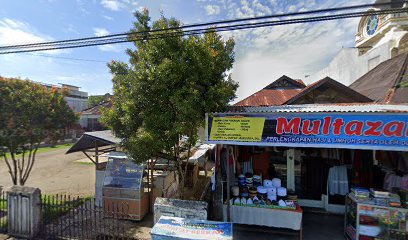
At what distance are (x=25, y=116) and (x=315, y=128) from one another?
31.3 feet

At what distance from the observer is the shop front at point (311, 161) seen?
4902 millimetres

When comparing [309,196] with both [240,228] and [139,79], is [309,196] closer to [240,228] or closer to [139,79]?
[240,228]

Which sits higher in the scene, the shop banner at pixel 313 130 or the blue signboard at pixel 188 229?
the shop banner at pixel 313 130

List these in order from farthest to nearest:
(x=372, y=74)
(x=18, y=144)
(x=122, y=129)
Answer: (x=372, y=74)
(x=18, y=144)
(x=122, y=129)

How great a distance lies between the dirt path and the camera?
424 inches

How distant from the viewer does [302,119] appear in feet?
17.1

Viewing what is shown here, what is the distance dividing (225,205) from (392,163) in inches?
205

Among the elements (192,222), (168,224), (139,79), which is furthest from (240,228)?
(139,79)

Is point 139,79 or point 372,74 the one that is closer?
point 139,79

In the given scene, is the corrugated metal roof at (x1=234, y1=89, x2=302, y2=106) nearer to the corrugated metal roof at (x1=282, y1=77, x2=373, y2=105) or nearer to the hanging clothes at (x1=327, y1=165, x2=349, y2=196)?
the corrugated metal roof at (x1=282, y1=77, x2=373, y2=105)

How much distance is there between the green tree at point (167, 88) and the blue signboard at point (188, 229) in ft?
6.04

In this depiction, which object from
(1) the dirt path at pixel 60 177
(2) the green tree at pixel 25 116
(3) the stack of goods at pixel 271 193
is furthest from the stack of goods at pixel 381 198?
(2) the green tree at pixel 25 116

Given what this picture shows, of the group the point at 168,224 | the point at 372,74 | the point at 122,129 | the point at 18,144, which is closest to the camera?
the point at 168,224

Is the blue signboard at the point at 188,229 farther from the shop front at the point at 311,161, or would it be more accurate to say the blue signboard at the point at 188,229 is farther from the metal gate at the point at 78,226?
the metal gate at the point at 78,226
